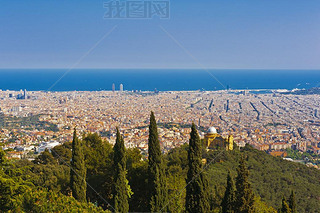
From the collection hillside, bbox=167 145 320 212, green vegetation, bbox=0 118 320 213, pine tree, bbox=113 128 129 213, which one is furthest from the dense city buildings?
pine tree, bbox=113 128 129 213

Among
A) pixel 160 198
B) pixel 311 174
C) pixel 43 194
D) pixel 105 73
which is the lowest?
pixel 311 174

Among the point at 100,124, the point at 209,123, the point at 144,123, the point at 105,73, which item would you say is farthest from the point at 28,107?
the point at 105,73

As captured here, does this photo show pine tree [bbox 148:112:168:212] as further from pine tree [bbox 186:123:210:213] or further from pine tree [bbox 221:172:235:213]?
pine tree [bbox 221:172:235:213]

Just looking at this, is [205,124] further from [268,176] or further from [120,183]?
[120,183]

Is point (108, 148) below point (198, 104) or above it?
below

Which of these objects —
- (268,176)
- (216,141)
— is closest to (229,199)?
(268,176)

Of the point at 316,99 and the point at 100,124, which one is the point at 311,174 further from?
the point at 100,124
